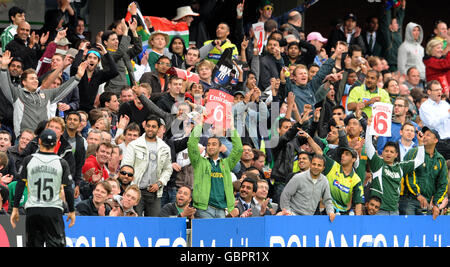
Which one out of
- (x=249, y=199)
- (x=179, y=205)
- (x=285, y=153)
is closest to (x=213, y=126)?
(x=249, y=199)

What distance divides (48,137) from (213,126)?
4.09 meters

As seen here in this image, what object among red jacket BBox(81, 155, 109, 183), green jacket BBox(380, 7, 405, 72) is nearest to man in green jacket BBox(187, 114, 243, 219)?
red jacket BBox(81, 155, 109, 183)

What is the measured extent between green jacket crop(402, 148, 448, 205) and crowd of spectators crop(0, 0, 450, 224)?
16 mm

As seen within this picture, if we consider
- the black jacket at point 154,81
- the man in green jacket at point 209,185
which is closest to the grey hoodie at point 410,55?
the black jacket at point 154,81

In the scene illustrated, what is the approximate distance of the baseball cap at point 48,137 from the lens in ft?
31.8

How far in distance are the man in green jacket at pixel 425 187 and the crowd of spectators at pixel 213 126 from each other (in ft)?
0.06

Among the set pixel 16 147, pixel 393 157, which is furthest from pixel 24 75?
pixel 393 157

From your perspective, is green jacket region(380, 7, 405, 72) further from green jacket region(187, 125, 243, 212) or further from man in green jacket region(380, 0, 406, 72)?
green jacket region(187, 125, 243, 212)

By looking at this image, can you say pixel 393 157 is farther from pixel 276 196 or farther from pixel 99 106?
pixel 99 106

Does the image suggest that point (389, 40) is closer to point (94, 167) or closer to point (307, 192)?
point (307, 192)

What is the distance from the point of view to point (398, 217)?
1086 cm

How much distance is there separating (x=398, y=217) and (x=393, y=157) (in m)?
2.99

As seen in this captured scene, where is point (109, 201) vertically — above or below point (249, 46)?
below

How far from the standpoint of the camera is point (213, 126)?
44.2ft
